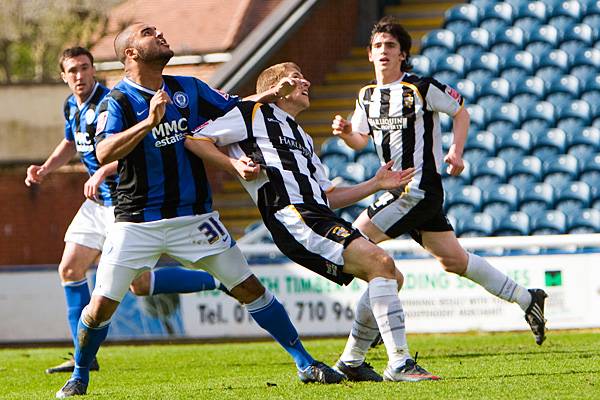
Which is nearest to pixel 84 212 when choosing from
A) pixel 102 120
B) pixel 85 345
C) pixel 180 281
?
pixel 180 281

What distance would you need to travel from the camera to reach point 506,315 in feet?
35.7

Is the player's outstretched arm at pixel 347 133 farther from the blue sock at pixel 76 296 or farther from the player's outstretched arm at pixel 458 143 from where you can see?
the blue sock at pixel 76 296

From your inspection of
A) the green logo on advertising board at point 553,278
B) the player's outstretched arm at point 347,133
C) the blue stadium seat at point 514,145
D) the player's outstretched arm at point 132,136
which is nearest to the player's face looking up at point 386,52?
the player's outstretched arm at point 347,133

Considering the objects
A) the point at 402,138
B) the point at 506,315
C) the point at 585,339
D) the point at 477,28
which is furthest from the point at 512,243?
the point at 477,28

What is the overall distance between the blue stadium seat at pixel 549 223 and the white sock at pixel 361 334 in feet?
21.5

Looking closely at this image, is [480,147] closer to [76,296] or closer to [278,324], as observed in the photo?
[76,296]

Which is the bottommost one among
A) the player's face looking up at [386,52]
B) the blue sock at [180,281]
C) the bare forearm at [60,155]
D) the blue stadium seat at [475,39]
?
the blue sock at [180,281]

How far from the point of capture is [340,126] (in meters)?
7.14

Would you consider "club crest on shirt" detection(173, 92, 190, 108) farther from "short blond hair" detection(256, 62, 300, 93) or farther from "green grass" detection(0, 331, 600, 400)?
"green grass" detection(0, 331, 600, 400)

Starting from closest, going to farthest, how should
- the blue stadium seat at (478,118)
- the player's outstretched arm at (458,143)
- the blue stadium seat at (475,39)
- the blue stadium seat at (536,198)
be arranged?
1. the player's outstretched arm at (458,143)
2. the blue stadium seat at (536,198)
3. the blue stadium seat at (478,118)
4. the blue stadium seat at (475,39)

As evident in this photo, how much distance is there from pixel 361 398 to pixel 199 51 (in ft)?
34.6

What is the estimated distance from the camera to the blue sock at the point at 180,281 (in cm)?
860

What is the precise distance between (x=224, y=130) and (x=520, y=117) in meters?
8.09

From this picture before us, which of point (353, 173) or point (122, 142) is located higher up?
point (122, 142)
